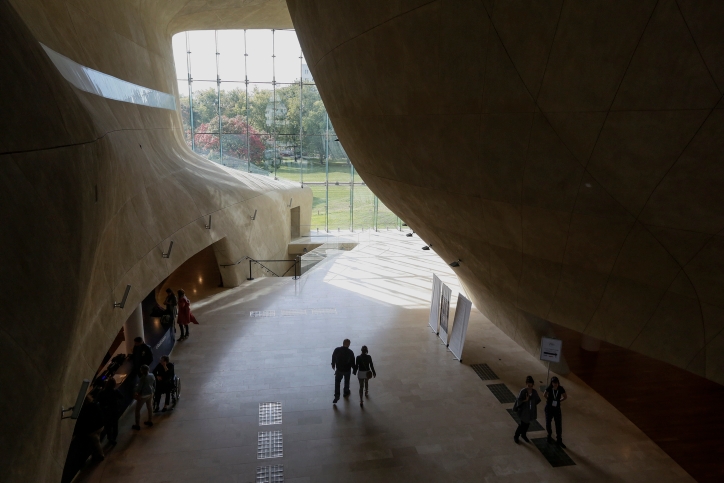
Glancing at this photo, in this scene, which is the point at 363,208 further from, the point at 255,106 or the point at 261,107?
the point at 255,106

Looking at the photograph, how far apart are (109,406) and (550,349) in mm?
8136

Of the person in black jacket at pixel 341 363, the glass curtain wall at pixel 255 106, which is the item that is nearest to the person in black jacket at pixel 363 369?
the person in black jacket at pixel 341 363

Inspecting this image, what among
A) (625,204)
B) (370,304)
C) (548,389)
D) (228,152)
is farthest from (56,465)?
(228,152)

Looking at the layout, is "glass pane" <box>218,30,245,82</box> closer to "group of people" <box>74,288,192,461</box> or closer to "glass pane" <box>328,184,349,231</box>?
"glass pane" <box>328,184,349,231</box>

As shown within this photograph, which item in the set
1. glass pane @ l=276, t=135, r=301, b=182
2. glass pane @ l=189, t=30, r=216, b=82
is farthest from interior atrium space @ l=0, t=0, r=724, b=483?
glass pane @ l=276, t=135, r=301, b=182

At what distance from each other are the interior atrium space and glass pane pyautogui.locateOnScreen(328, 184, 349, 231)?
1783cm

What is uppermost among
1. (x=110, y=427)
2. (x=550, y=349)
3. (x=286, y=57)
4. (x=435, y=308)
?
(x=286, y=57)

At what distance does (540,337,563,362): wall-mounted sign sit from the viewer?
9.02 meters

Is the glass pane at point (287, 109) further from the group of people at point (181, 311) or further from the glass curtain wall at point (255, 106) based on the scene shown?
the group of people at point (181, 311)

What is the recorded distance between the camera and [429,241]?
11.6 m

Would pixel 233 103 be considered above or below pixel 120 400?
above

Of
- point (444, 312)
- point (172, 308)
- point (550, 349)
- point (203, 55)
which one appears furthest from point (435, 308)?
point (203, 55)

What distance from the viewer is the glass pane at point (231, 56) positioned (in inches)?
1111

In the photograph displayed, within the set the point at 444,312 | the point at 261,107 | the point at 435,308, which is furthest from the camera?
the point at 261,107
